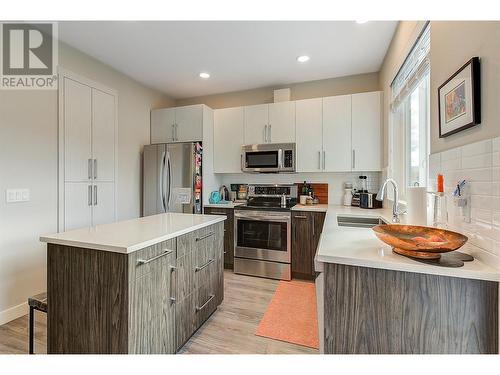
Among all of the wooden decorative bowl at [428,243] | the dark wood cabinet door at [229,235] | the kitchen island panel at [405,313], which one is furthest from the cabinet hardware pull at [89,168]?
the wooden decorative bowl at [428,243]

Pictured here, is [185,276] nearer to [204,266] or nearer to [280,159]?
[204,266]

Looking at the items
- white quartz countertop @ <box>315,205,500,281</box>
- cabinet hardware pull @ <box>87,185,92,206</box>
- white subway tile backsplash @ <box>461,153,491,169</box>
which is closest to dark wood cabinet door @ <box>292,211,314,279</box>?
white quartz countertop @ <box>315,205,500,281</box>

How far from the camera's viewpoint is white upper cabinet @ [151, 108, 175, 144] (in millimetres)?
3607

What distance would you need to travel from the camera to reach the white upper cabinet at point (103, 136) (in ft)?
9.33

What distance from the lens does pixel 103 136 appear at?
9.68 ft

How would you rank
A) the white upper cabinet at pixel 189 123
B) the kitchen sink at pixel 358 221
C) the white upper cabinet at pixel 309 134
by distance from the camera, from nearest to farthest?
the kitchen sink at pixel 358 221 < the white upper cabinet at pixel 309 134 < the white upper cabinet at pixel 189 123

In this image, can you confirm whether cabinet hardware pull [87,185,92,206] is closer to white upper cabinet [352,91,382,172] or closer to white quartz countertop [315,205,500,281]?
white quartz countertop [315,205,500,281]

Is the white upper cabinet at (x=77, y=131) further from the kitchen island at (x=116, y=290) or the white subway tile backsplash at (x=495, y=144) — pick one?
the white subway tile backsplash at (x=495, y=144)

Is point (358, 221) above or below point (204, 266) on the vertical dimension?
above

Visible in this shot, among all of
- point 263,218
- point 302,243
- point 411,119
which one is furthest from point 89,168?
point 411,119

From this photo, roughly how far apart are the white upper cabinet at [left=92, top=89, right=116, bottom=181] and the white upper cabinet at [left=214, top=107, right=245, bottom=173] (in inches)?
54.6

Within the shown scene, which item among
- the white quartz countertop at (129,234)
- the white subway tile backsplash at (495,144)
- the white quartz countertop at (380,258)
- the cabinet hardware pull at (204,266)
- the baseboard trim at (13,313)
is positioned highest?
the white subway tile backsplash at (495,144)

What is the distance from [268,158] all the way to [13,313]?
3.08 meters

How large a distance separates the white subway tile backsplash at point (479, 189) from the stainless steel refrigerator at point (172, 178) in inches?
107
